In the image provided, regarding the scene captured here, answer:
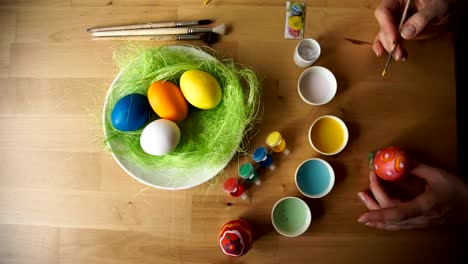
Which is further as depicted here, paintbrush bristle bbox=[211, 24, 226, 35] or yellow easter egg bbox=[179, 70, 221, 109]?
paintbrush bristle bbox=[211, 24, 226, 35]

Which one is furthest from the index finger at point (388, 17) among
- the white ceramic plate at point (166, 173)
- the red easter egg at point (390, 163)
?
the white ceramic plate at point (166, 173)

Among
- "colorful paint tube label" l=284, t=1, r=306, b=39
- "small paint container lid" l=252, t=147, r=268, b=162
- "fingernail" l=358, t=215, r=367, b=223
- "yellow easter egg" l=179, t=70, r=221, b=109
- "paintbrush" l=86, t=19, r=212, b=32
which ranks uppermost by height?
"colorful paint tube label" l=284, t=1, r=306, b=39

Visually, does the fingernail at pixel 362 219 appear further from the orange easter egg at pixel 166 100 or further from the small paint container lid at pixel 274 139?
the orange easter egg at pixel 166 100

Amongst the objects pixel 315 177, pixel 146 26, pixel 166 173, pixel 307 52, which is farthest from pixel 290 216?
pixel 146 26

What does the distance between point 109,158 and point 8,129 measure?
1.08 feet

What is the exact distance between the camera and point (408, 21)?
0.81 meters

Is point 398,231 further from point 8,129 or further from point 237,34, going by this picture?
point 8,129

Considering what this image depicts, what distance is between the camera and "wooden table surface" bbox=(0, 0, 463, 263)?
→ 851 mm

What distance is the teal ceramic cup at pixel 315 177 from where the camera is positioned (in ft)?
2.74

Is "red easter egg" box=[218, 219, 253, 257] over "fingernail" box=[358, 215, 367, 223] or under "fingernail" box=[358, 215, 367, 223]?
under

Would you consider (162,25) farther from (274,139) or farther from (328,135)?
(328,135)

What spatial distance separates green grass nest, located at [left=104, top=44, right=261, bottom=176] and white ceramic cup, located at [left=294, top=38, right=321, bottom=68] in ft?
0.43

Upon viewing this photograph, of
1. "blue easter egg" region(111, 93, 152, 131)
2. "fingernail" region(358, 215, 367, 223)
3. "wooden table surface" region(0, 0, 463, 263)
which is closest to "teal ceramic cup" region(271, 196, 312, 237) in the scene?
"wooden table surface" region(0, 0, 463, 263)

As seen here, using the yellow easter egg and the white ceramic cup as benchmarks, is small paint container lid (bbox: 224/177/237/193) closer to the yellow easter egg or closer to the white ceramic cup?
the yellow easter egg
